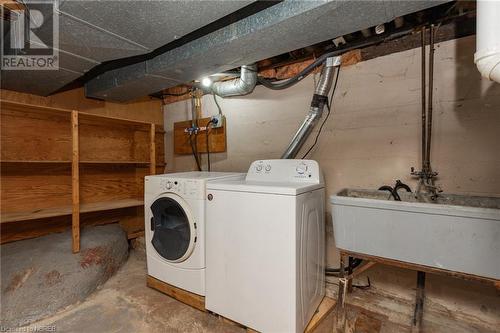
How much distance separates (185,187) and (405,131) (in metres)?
1.62

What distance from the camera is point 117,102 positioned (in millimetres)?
2848

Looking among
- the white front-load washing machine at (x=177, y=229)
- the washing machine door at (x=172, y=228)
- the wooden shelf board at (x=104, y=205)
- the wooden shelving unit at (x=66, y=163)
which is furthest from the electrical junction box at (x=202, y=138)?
the washing machine door at (x=172, y=228)

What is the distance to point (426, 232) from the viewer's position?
1.10 metres

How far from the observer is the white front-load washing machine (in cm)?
170

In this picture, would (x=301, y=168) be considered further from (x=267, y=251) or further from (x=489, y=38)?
(x=489, y=38)

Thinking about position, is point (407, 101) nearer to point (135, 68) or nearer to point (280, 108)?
point (280, 108)

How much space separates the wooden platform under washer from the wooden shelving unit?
810 millimetres

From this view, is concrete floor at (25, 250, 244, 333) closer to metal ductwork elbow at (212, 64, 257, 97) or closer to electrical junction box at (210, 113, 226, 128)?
electrical junction box at (210, 113, 226, 128)

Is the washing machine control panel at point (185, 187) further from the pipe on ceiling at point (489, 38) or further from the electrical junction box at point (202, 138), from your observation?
the pipe on ceiling at point (489, 38)

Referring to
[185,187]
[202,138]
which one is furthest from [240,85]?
[185,187]

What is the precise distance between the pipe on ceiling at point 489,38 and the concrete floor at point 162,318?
4.90ft

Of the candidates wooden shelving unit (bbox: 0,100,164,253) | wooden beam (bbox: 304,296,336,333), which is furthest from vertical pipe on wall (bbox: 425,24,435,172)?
wooden shelving unit (bbox: 0,100,164,253)

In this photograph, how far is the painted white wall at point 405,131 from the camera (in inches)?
56.8

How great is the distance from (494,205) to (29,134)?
362cm
